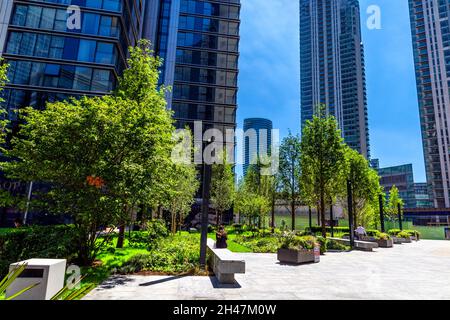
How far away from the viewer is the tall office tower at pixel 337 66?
6235 inches

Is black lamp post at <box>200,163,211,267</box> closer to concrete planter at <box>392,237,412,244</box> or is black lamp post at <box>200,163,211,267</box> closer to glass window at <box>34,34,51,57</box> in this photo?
concrete planter at <box>392,237,412,244</box>

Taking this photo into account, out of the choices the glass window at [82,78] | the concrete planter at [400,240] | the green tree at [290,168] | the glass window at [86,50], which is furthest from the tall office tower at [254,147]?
the glass window at [86,50]

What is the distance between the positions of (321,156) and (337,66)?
162186 mm

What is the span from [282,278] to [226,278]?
2.19 metres

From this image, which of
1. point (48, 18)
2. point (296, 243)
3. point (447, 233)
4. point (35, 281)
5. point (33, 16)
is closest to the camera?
point (35, 281)

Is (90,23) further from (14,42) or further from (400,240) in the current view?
(400,240)

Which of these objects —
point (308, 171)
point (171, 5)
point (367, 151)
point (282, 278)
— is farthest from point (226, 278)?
point (367, 151)

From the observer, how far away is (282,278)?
9625 mm

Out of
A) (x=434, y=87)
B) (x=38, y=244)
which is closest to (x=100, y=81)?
(x=38, y=244)

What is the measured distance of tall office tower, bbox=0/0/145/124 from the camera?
32344 mm

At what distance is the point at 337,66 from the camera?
167 metres

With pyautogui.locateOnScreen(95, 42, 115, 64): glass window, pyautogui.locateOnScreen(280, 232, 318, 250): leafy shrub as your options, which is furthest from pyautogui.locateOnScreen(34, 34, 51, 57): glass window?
pyautogui.locateOnScreen(280, 232, 318, 250): leafy shrub

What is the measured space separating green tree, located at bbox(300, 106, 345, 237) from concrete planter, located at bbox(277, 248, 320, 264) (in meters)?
11.9
